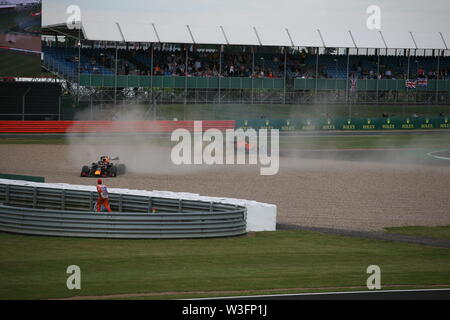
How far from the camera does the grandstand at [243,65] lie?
53094 millimetres

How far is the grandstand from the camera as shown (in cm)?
5309

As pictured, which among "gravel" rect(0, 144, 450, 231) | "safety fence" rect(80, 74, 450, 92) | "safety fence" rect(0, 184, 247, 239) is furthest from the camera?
"safety fence" rect(80, 74, 450, 92)

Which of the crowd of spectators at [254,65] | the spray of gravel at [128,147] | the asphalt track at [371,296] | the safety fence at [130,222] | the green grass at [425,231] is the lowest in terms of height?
the asphalt track at [371,296]

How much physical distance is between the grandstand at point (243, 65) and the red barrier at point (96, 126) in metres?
2.40

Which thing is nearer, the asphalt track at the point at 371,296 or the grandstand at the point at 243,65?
the asphalt track at the point at 371,296

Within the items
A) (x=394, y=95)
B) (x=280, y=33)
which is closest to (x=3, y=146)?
(x=280, y=33)

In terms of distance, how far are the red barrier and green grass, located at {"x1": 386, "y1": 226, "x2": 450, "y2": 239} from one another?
31.4 m

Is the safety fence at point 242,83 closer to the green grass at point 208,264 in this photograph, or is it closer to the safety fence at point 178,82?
the safety fence at point 178,82

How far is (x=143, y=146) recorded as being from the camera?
41.4 m

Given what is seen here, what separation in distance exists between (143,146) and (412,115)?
31303 millimetres

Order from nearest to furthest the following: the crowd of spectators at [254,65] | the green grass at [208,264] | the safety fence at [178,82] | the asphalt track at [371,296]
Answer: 1. the asphalt track at [371,296]
2. the green grass at [208,264]
3. the safety fence at [178,82]
4. the crowd of spectators at [254,65]

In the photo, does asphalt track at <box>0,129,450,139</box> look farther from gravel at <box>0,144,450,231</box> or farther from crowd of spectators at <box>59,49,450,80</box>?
gravel at <box>0,144,450,231</box>

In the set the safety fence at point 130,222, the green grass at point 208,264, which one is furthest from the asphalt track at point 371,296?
the safety fence at point 130,222

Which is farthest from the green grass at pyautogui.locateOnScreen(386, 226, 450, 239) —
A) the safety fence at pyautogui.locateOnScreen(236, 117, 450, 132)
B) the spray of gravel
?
the safety fence at pyautogui.locateOnScreen(236, 117, 450, 132)
